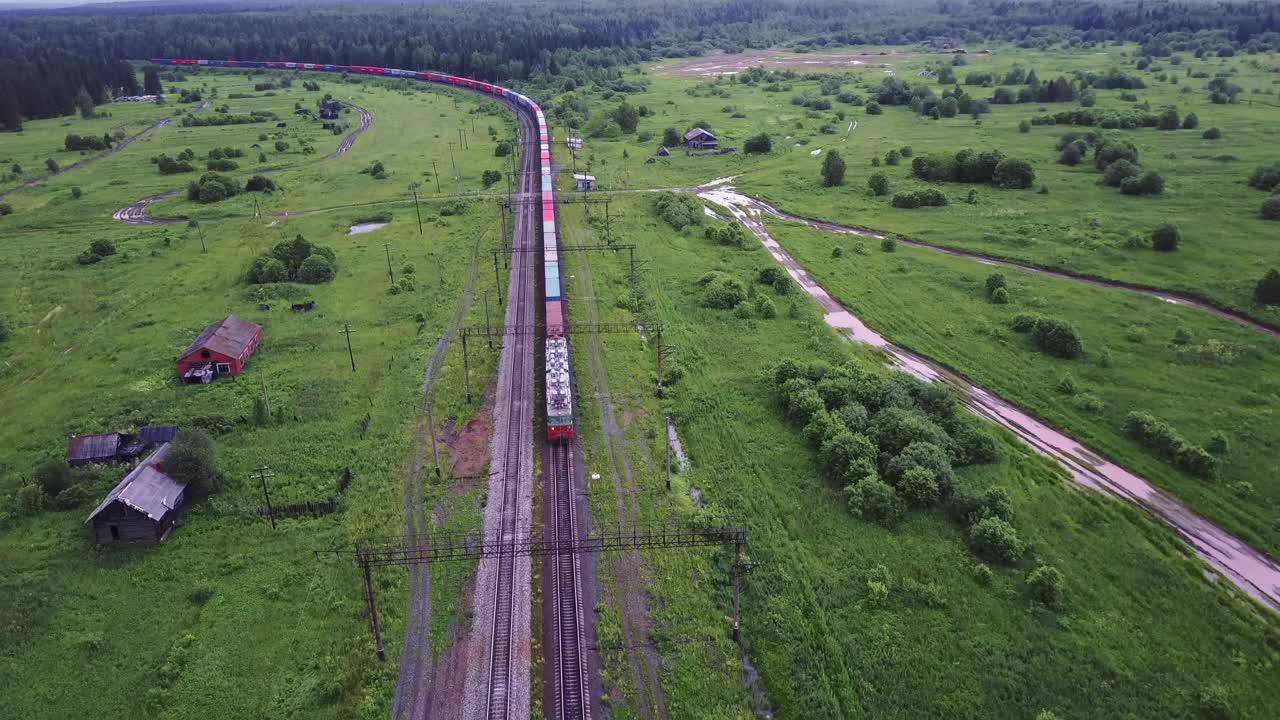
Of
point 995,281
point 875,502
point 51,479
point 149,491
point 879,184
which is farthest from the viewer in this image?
point 879,184

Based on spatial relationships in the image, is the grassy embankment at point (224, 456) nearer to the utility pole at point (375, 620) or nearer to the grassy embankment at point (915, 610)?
the utility pole at point (375, 620)

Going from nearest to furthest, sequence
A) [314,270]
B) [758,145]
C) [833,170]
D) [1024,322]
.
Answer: [1024,322] < [314,270] < [833,170] < [758,145]

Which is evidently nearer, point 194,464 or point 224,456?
point 194,464

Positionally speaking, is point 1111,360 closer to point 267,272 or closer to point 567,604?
point 567,604

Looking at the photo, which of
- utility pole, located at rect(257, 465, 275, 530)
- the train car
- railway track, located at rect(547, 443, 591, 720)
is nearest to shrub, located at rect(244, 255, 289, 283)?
utility pole, located at rect(257, 465, 275, 530)

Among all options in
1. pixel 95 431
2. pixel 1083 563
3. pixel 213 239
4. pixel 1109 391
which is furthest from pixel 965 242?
pixel 213 239

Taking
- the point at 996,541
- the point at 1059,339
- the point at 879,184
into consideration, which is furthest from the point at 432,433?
the point at 879,184

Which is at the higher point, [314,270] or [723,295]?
[723,295]
